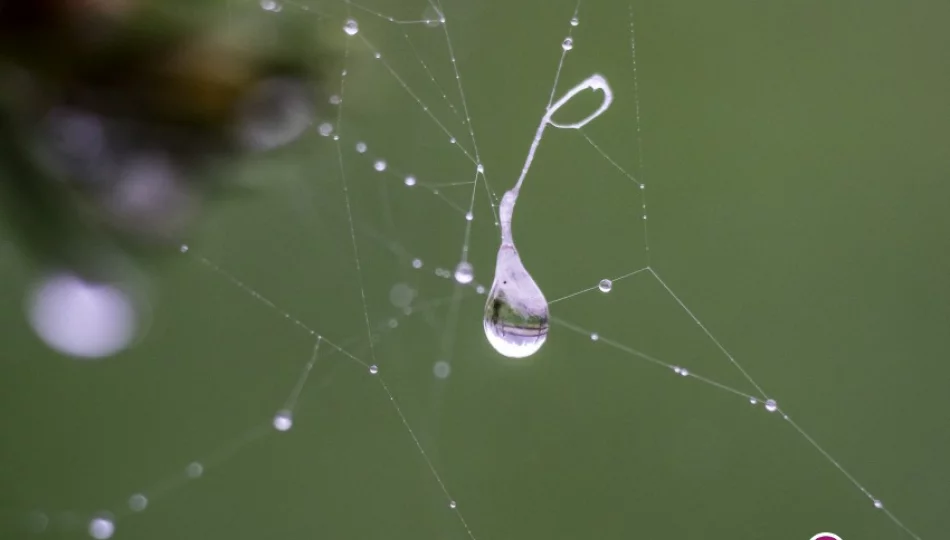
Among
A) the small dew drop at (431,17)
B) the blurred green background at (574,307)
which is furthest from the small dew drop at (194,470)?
the small dew drop at (431,17)

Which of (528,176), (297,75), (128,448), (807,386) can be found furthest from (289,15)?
Result: (807,386)

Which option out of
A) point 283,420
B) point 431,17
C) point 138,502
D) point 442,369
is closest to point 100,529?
point 138,502

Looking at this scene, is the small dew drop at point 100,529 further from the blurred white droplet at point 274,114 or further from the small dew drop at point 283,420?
the blurred white droplet at point 274,114

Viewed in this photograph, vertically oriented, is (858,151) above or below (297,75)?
below

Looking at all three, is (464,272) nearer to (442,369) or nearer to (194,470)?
(442,369)

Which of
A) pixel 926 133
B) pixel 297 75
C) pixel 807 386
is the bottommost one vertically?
pixel 807 386

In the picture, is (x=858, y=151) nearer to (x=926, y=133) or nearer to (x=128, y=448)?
(x=926, y=133)
